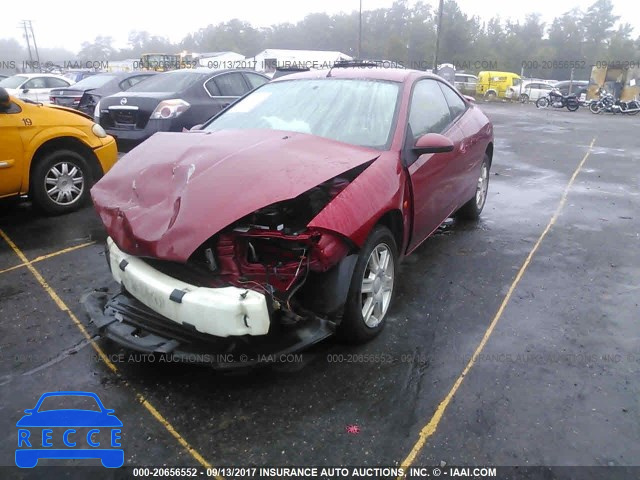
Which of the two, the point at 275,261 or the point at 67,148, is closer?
the point at 275,261

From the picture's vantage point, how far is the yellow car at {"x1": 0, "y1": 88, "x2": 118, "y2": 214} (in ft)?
15.6

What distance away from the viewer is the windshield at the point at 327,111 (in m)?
3.35

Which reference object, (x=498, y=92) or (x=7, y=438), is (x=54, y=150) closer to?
(x=7, y=438)

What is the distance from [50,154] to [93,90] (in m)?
5.62

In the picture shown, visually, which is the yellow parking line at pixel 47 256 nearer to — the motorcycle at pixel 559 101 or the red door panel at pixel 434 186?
the red door panel at pixel 434 186

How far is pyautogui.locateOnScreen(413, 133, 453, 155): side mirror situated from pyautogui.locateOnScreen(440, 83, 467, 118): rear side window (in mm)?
1298

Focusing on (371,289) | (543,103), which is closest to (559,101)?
(543,103)

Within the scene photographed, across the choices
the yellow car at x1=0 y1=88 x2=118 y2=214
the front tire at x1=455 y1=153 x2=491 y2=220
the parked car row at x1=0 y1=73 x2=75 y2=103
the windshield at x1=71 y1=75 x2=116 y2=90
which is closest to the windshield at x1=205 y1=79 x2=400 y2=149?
the front tire at x1=455 y1=153 x2=491 y2=220

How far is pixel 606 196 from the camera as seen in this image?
6.55 meters

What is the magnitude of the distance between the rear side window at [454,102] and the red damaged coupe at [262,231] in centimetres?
119

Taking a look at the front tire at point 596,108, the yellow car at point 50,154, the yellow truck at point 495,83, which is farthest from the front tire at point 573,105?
the yellow car at point 50,154

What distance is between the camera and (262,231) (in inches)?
97.3

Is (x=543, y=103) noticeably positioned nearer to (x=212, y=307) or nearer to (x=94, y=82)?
(x=94, y=82)

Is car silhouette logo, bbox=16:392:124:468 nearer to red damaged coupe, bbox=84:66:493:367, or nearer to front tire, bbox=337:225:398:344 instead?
red damaged coupe, bbox=84:66:493:367
